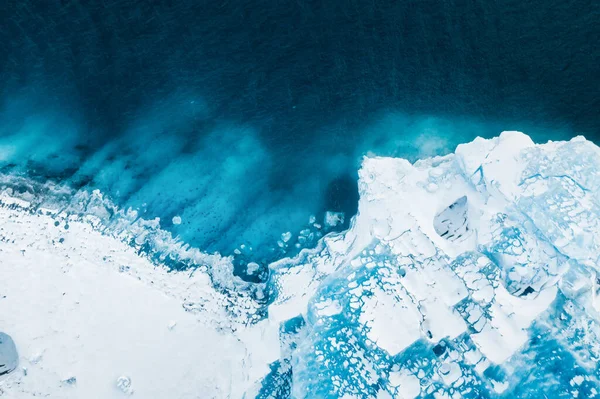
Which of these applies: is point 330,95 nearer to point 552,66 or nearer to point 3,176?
point 552,66

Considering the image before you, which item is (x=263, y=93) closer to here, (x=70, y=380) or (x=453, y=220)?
(x=453, y=220)

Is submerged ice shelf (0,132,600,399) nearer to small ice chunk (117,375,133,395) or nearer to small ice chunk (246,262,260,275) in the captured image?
small ice chunk (117,375,133,395)

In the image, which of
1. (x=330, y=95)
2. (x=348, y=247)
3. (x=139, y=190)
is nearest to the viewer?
(x=348, y=247)

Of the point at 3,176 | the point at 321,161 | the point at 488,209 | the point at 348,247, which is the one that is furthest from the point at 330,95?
the point at 3,176

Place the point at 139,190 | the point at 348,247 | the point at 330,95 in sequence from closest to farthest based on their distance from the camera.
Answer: the point at 348,247, the point at 139,190, the point at 330,95

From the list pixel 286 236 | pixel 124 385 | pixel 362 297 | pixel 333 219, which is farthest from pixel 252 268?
pixel 124 385

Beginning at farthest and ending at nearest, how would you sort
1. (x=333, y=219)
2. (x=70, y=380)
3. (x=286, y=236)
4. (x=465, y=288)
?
(x=333, y=219)
(x=286, y=236)
(x=70, y=380)
(x=465, y=288)
